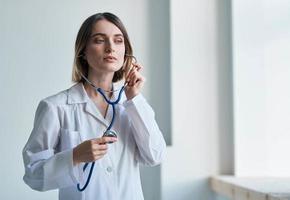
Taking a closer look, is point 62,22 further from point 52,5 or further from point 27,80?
point 27,80

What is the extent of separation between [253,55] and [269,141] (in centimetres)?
43

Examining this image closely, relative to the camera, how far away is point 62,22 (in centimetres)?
193

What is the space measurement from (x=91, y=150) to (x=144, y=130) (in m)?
0.21

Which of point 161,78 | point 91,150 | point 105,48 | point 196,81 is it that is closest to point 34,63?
point 161,78

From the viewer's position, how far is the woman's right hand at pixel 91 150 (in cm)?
96

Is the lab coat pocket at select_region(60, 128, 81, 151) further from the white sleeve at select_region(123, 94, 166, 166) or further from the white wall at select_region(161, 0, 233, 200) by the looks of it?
the white wall at select_region(161, 0, 233, 200)

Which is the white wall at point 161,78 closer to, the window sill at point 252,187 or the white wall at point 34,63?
the white wall at point 34,63

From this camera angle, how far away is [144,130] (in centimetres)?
112

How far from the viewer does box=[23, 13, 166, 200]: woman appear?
1.04 metres

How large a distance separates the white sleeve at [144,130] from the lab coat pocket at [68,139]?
0.53 feet

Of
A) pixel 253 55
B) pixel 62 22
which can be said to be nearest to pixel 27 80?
pixel 62 22

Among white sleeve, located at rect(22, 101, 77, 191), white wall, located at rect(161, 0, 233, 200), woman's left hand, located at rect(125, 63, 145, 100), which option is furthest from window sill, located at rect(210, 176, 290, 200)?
white sleeve, located at rect(22, 101, 77, 191)

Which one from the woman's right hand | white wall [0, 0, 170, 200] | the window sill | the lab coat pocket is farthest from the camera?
white wall [0, 0, 170, 200]

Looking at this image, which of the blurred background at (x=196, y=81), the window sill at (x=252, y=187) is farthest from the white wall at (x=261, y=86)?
the window sill at (x=252, y=187)
